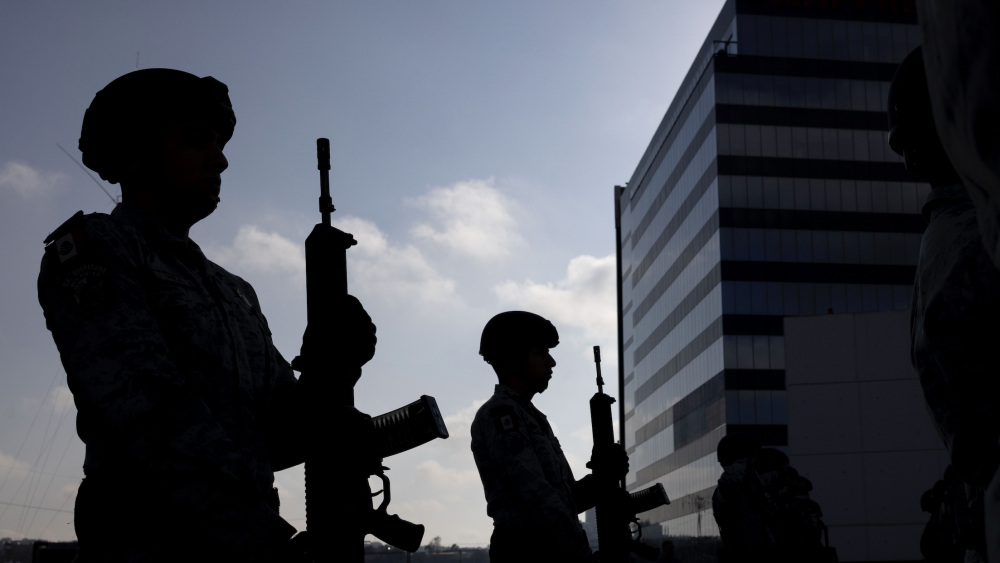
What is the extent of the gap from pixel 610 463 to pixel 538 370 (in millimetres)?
695

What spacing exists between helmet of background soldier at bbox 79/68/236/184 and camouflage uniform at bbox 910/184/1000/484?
6.01 ft

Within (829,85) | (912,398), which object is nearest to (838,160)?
(829,85)

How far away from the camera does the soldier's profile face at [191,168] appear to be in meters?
2.30

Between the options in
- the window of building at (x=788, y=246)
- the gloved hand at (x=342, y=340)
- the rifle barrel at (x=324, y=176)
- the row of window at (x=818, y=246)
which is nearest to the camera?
the gloved hand at (x=342, y=340)

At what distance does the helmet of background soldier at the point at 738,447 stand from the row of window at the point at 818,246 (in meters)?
49.9

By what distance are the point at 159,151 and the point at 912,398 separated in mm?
20385

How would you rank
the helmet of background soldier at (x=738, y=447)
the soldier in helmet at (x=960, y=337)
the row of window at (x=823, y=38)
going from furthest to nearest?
the row of window at (x=823, y=38) → the helmet of background soldier at (x=738, y=447) → the soldier in helmet at (x=960, y=337)

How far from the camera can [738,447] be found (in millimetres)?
8695

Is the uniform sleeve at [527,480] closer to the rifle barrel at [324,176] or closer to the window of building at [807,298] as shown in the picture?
the rifle barrel at [324,176]

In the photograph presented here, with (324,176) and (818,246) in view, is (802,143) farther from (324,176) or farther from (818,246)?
(324,176)

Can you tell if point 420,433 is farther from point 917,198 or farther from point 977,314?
point 917,198

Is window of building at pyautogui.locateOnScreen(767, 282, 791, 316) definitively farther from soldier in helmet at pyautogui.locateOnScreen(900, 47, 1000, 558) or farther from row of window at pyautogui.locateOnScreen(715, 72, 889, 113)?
soldier in helmet at pyautogui.locateOnScreen(900, 47, 1000, 558)

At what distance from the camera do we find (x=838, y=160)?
59031 millimetres

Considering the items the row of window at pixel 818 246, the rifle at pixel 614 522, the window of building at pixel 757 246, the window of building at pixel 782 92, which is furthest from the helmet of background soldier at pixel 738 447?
the window of building at pixel 782 92
